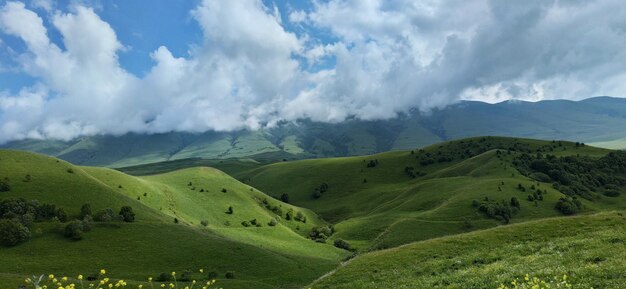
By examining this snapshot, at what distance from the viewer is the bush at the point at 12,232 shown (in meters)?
72.2

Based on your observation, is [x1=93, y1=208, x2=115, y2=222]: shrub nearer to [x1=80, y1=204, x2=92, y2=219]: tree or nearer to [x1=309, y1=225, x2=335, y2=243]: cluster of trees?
[x1=80, y1=204, x2=92, y2=219]: tree

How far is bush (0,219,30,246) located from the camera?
72188 mm

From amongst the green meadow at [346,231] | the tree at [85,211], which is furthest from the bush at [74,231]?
the tree at [85,211]

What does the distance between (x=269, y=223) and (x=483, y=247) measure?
10769 cm

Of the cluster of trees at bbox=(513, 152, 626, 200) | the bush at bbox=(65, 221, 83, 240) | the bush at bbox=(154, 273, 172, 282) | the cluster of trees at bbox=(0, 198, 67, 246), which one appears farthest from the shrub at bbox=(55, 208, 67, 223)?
the cluster of trees at bbox=(513, 152, 626, 200)

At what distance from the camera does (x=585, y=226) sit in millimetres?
40312

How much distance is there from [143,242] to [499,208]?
106m

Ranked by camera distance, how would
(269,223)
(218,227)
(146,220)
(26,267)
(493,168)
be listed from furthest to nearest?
(493,168) < (269,223) < (218,227) < (146,220) < (26,267)

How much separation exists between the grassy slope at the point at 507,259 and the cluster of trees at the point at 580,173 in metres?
134

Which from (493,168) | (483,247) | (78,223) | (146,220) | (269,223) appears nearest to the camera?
(483,247)

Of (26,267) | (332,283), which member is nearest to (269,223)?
(26,267)

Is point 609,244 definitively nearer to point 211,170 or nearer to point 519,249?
point 519,249

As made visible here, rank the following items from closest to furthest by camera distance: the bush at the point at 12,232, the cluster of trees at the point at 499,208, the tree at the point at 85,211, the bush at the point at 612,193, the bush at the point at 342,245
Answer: the bush at the point at 12,232 < the tree at the point at 85,211 < the bush at the point at 342,245 < the cluster of trees at the point at 499,208 < the bush at the point at 612,193

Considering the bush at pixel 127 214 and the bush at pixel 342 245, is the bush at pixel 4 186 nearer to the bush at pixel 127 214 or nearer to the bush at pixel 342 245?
the bush at pixel 127 214
